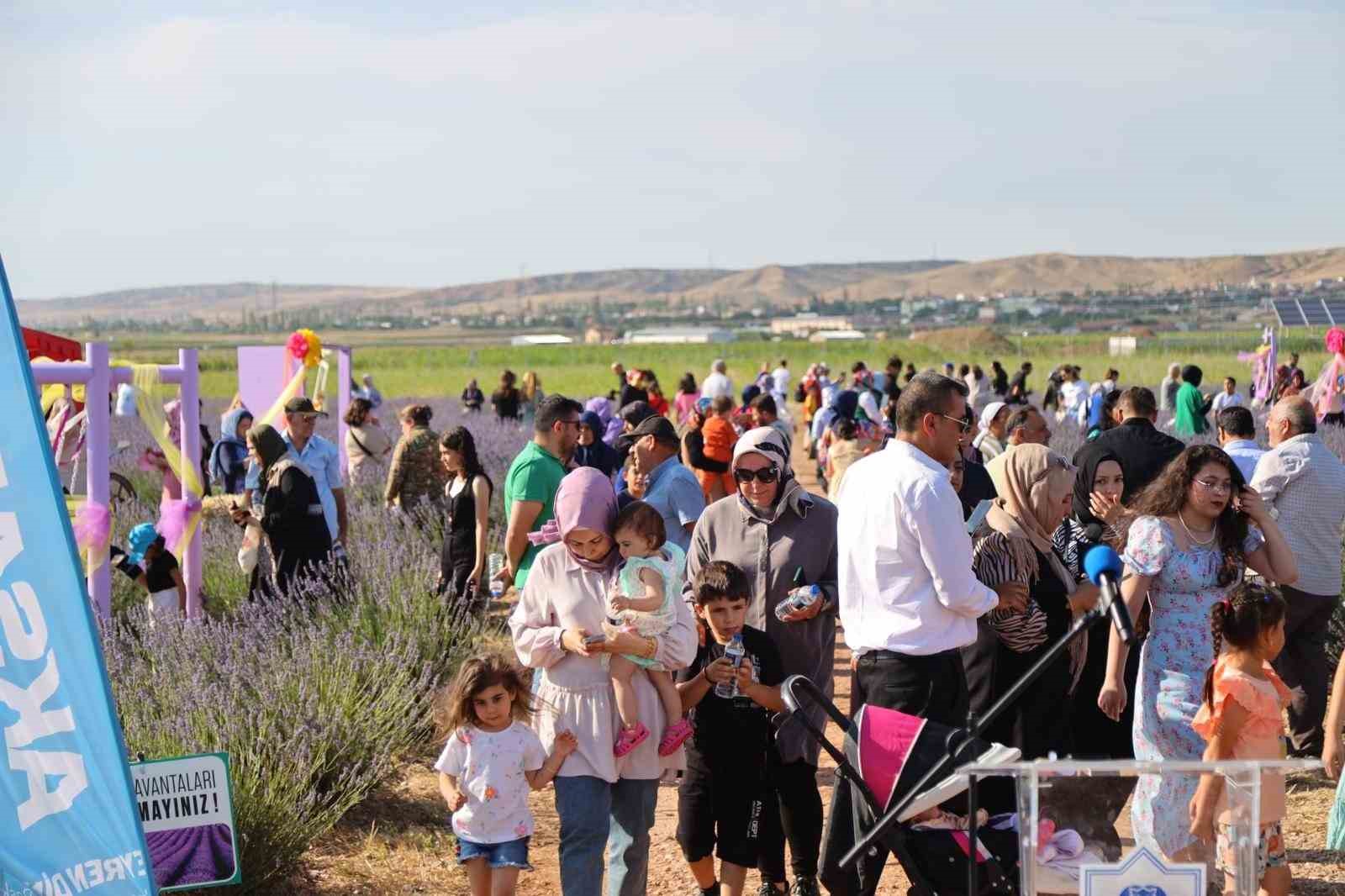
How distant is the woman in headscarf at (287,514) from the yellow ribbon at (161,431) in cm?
35

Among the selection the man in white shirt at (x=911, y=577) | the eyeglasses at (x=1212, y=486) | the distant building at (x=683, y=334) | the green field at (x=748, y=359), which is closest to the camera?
the man in white shirt at (x=911, y=577)

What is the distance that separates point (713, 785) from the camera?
5.53m

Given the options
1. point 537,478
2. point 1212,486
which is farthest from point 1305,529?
point 537,478

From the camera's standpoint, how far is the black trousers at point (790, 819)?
5.64 metres

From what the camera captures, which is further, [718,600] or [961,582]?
[718,600]

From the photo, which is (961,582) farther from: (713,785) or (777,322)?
(777,322)

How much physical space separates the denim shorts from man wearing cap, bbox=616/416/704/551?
8.09 feet

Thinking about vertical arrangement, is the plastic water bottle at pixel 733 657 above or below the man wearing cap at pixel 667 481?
below

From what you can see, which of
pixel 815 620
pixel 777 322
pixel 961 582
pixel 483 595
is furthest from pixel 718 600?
pixel 777 322

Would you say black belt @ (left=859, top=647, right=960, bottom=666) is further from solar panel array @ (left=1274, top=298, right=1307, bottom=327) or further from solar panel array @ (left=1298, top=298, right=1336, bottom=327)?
solar panel array @ (left=1298, top=298, right=1336, bottom=327)

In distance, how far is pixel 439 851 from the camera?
6660mm

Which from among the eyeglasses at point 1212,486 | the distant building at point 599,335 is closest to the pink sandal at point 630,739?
the eyeglasses at point 1212,486

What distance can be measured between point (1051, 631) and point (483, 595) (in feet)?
16.3

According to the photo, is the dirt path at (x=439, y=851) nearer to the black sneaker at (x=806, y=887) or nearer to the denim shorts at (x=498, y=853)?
the black sneaker at (x=806, y=887)
